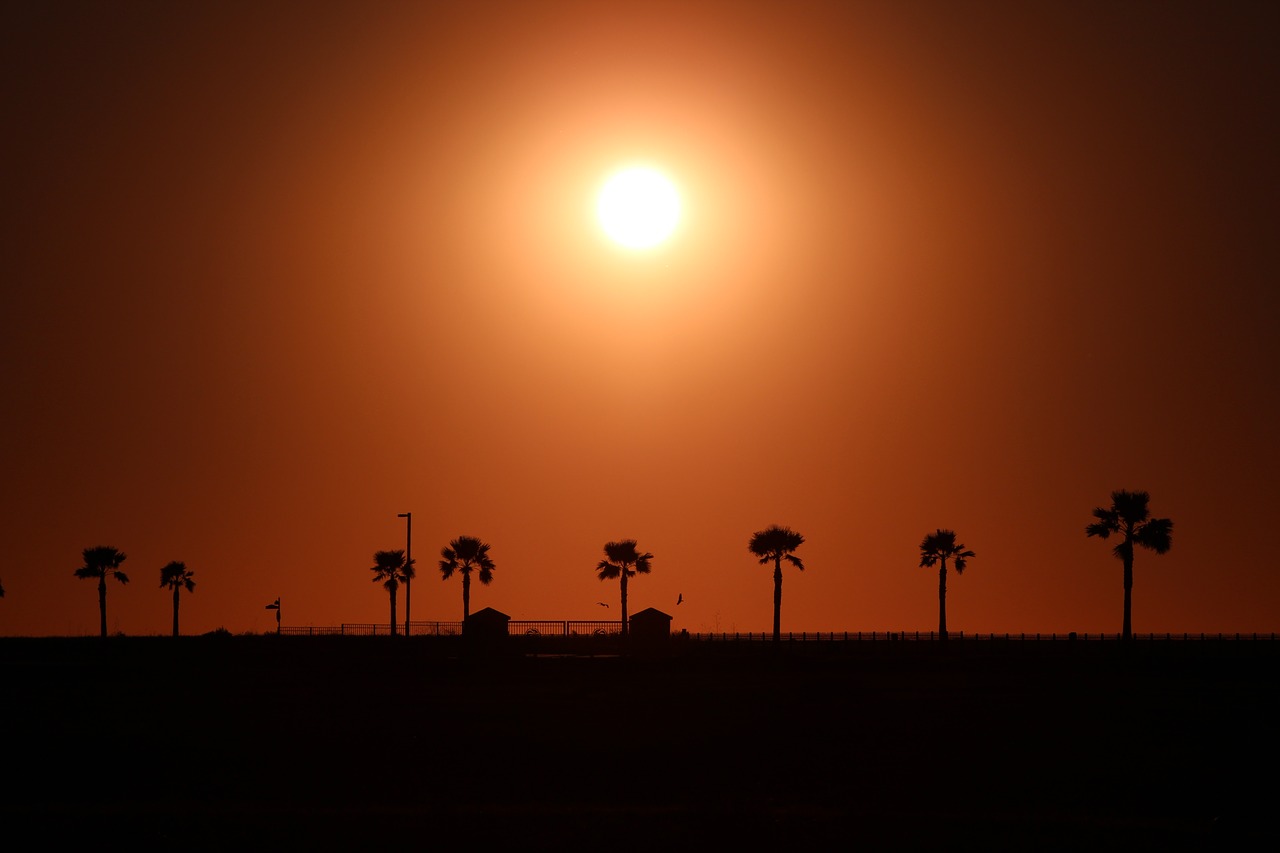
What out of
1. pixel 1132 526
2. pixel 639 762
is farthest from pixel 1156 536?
pixel 639 762

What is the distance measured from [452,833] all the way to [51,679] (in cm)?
3781

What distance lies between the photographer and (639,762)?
28000mm

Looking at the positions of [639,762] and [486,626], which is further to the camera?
[486,626]

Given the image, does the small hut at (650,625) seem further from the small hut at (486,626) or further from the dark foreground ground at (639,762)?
the dark foreground ground at (639,762)

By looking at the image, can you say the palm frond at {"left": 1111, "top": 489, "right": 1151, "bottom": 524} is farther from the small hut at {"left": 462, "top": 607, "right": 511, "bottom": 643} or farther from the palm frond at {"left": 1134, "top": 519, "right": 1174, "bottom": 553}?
the small hut at {"left": 462, "top": 607, "right": 511, "bottom": 643}

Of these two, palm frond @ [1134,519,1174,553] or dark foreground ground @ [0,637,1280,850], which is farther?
palm frond @ [1134,519,1174,553]

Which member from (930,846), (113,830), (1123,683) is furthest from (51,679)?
(930,846)

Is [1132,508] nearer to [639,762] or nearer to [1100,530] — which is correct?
[1100,530]

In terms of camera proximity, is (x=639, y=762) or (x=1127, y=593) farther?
(x=1127, y=593)

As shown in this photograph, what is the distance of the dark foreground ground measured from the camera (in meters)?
20.8

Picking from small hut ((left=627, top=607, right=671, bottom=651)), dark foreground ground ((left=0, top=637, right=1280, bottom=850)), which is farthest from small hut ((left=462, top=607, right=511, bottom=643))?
dark foreground ground ((left=0, top=637, right=1280, bottom=850))

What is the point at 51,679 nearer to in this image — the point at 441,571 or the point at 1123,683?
the point at 1123,683

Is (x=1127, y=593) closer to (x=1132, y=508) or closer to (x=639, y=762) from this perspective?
(x=1132, y=508)

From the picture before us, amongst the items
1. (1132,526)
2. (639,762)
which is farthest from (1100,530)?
(639,762)
